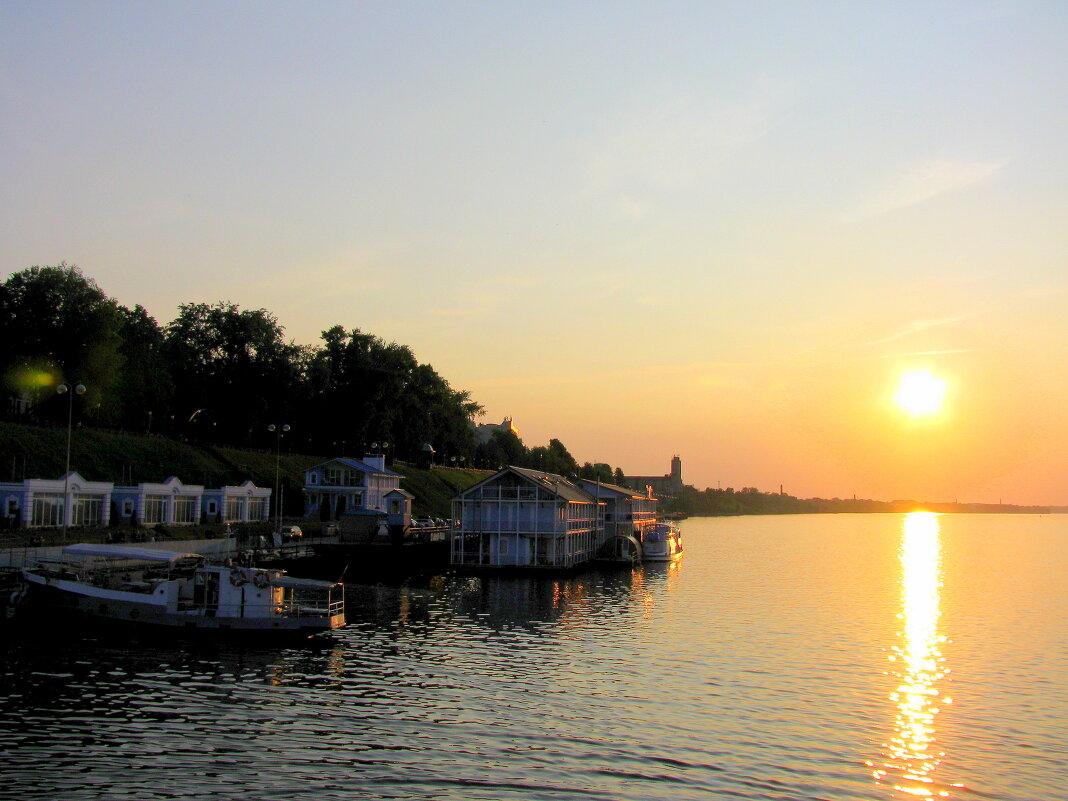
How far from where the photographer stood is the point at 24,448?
89438mm

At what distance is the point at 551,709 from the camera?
34656mm

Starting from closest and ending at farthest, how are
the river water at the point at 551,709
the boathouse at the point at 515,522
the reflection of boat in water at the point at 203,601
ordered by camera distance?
the river water at the point at 551,709
the reflection of boat in water at the point at 203,601
the boathouse at the point at 515,522

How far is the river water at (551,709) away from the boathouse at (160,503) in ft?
117

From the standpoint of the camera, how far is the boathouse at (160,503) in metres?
86.9

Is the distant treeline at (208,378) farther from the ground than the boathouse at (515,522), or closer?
farther from the ground

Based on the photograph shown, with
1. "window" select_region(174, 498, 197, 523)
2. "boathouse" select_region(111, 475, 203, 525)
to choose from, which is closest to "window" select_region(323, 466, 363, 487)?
"boathouse" select_region(111, 475, 203, 525)

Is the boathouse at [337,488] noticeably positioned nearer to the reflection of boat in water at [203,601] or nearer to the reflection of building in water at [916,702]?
the reflection of boat in water at [203,601]

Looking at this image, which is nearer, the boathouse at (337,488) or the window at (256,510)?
the window at (256,510)

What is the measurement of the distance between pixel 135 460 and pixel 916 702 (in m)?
88.8

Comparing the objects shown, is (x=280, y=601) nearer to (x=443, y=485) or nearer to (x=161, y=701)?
(x=161, y=701)

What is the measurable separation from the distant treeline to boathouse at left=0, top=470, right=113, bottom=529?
8.35 m

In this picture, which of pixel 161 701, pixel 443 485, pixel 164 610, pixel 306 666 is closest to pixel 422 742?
pixel 161 701

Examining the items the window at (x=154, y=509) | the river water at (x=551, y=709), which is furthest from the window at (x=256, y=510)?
the river water at (x=551, y=709)

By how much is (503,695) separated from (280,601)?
17.5m
